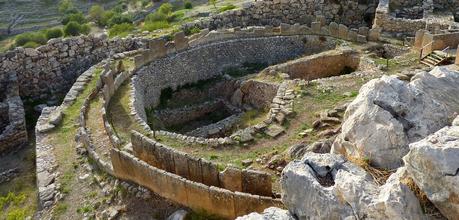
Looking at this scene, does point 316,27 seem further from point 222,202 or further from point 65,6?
point 65,6

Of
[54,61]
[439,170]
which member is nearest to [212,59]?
[54,61]

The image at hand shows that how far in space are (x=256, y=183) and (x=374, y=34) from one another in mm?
13110

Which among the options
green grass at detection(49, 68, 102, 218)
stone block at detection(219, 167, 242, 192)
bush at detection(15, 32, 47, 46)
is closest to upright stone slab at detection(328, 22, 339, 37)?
green grass at detection(49, 68, 102, 218)

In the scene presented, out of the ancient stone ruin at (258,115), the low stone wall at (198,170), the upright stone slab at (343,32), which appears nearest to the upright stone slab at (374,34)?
the ancient stone ruin at (258,115)

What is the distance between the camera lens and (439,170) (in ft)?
24.3

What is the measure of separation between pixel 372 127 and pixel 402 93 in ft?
3.40

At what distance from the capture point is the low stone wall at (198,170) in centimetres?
1245

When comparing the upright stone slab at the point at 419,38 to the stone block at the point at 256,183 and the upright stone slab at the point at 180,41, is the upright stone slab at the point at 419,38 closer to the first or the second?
the upright stone slab at the point at 180,41

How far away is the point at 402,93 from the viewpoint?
976cm

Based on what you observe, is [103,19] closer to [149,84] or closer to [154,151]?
[149,84]

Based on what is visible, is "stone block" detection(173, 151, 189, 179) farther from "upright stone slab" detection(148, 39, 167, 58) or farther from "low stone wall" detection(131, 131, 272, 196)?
"upright stone slab" detection(148, 39, 167, 58)

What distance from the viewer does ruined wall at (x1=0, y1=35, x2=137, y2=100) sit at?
21656mm

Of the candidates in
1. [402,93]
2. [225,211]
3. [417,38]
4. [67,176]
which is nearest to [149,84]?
[67,176]

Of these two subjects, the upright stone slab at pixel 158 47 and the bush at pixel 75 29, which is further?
the bush at pixel 75 29
